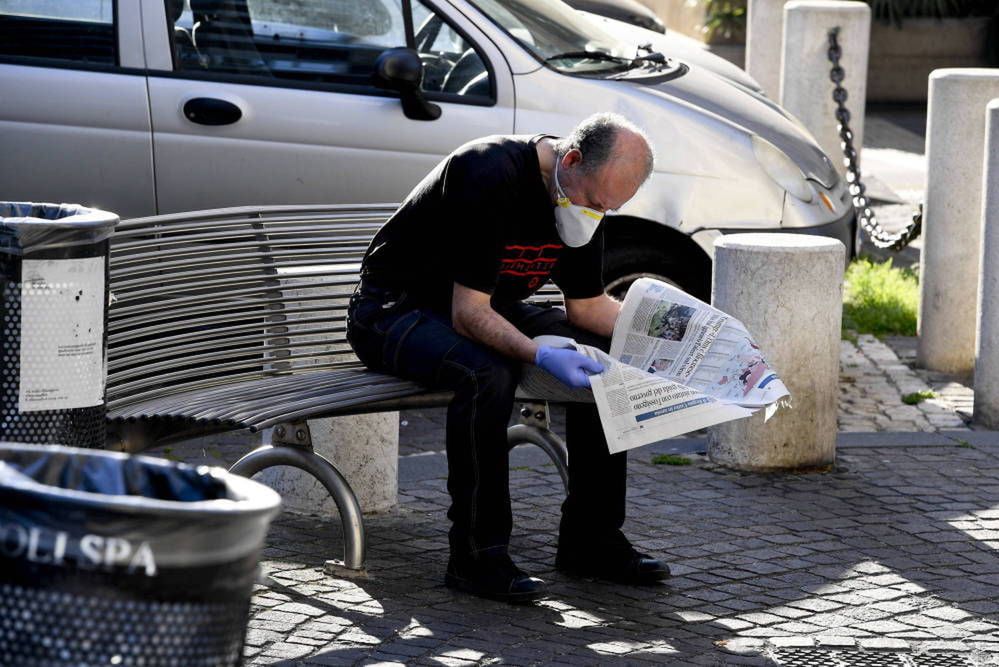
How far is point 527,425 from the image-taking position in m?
4.86

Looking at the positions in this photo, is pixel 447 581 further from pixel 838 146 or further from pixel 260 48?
pixel 838 146

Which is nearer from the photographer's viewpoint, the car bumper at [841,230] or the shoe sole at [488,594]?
the shoe sole at [488,594]

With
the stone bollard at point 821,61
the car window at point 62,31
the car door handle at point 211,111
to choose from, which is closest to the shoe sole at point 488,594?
the car door handle at point 211,111

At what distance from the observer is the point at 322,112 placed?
614 centimetres

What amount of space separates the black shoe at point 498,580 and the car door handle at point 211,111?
2511 mm

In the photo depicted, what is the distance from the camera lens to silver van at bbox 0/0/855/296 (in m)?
6.04

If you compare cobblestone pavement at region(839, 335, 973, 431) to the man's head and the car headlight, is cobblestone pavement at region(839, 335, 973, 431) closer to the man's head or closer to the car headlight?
the car headlight

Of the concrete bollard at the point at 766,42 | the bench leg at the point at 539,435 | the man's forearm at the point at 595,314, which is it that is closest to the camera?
the man's forearm at the point at 595,314

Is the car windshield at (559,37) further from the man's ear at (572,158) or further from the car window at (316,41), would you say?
the man's ear at (572,158)

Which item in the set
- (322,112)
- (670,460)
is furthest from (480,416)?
(322,112)

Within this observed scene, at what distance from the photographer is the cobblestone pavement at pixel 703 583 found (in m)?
3.89

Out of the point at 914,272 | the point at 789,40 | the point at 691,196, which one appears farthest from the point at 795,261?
the point at 789,40

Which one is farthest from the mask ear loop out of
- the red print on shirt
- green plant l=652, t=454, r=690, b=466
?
green plant l=652, t=454, r=690, b=466

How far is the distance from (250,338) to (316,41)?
1.94 m
